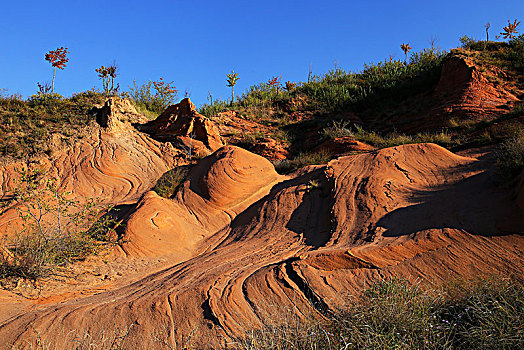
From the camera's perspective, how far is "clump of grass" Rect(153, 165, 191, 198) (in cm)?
1148

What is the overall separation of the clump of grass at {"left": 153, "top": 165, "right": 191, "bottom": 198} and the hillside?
0.08 metres

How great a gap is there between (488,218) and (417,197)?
1.61 m

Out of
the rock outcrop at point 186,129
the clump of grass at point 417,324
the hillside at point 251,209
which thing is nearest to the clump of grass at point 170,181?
the hillside at point 251,209

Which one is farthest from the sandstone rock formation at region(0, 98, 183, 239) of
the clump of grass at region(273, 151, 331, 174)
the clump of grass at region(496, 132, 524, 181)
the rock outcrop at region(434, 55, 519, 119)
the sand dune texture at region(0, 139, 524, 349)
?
the rock outcrop at region(434, 55, 519, 119)

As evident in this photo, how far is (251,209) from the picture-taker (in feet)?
32.1

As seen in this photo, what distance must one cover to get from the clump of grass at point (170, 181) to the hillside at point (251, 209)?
0.26ft

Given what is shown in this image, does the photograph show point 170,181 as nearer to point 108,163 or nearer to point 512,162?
point 108,163

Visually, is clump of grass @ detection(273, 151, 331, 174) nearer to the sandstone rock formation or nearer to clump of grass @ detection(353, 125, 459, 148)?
clump of grass @ detection(353, 125, 459, 148)

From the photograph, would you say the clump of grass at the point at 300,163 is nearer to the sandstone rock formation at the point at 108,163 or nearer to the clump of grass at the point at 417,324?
the sandstone rock formation at the point at 108,163

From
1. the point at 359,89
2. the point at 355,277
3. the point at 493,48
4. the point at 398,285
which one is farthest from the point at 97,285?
the point at 493,48

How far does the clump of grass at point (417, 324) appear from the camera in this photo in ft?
10.2

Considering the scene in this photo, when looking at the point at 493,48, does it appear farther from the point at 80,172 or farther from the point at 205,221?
the point at 80,172

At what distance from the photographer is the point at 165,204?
1014 cm

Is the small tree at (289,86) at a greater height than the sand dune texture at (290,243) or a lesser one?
greater
